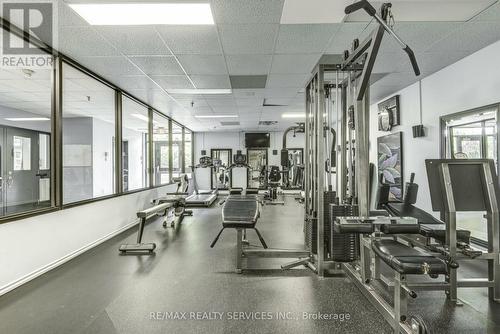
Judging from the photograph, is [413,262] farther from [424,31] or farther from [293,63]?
[293,63]

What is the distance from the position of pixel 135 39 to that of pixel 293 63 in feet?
6.86

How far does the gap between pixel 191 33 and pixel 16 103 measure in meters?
5.70

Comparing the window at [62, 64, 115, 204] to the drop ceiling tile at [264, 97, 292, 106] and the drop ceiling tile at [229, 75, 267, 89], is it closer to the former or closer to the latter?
the drop ceiling tile at [229, 75, 267, 89]

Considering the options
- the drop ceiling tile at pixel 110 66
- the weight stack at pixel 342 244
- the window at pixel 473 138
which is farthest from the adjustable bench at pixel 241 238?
the window at pixel 473 138

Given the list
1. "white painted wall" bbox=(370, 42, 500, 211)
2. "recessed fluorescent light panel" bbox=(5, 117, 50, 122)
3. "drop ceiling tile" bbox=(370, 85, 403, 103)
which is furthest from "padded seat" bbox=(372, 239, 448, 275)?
"recessed fluorescent light panel" bbox=(5, 117, 50, 122)

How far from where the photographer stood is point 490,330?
6.36ft

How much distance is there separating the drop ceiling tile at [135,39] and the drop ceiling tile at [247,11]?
0.82m

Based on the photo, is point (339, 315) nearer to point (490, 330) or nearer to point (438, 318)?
point (438, 318)

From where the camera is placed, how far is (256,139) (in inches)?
425

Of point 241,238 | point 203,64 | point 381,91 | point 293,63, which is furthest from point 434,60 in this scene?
point 241,238

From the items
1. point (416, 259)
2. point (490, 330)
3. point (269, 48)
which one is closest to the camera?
point (416, 259)

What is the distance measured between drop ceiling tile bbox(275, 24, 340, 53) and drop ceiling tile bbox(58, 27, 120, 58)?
207cm

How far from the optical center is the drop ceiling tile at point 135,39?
2.78 metres

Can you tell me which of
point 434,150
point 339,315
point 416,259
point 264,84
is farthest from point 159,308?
point 434,150
